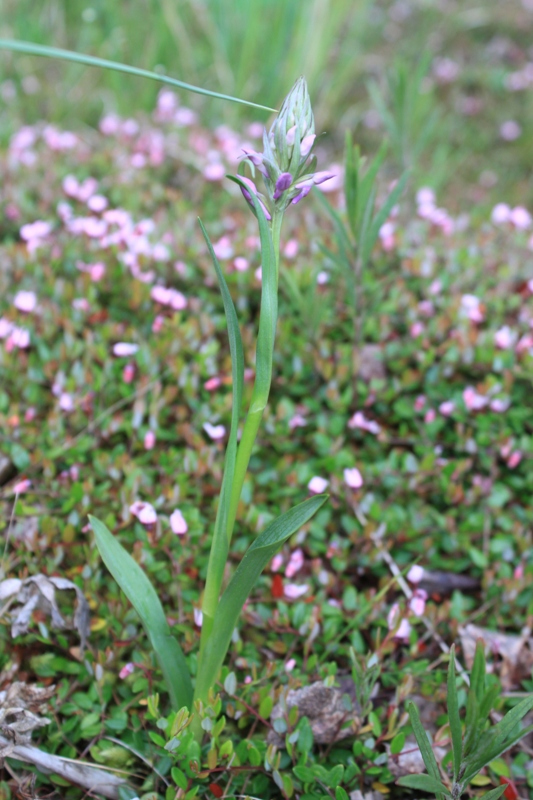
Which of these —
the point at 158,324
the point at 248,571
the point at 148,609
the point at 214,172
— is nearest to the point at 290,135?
the point at 248,571

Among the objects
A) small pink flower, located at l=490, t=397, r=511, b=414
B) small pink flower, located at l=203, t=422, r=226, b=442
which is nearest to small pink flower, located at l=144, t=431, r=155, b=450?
small pink flower, located at l=203, t=422, r=226, b=442

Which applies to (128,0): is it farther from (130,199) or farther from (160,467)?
(160,467)

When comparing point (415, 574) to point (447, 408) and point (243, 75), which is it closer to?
point (447, 408)

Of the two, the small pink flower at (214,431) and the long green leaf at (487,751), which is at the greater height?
the long green leaf at (487,751)

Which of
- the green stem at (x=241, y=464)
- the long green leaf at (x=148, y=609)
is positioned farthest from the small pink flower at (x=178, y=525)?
the green stem at (x=241, y=464)

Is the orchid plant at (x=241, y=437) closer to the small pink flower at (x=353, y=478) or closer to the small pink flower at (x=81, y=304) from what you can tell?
the small pink flower at (x=353, y=478)

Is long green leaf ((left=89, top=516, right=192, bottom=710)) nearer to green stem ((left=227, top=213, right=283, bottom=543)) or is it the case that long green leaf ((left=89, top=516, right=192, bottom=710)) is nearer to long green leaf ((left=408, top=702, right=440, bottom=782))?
green stem ((left=227, top=213, right=283, bottom=543))

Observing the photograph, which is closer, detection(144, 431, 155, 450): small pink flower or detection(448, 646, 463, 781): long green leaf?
detection(448, 646, 463, 781): long green leaf

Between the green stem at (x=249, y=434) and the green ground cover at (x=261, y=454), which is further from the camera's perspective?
the green ground cover at (x=261, y=454)
